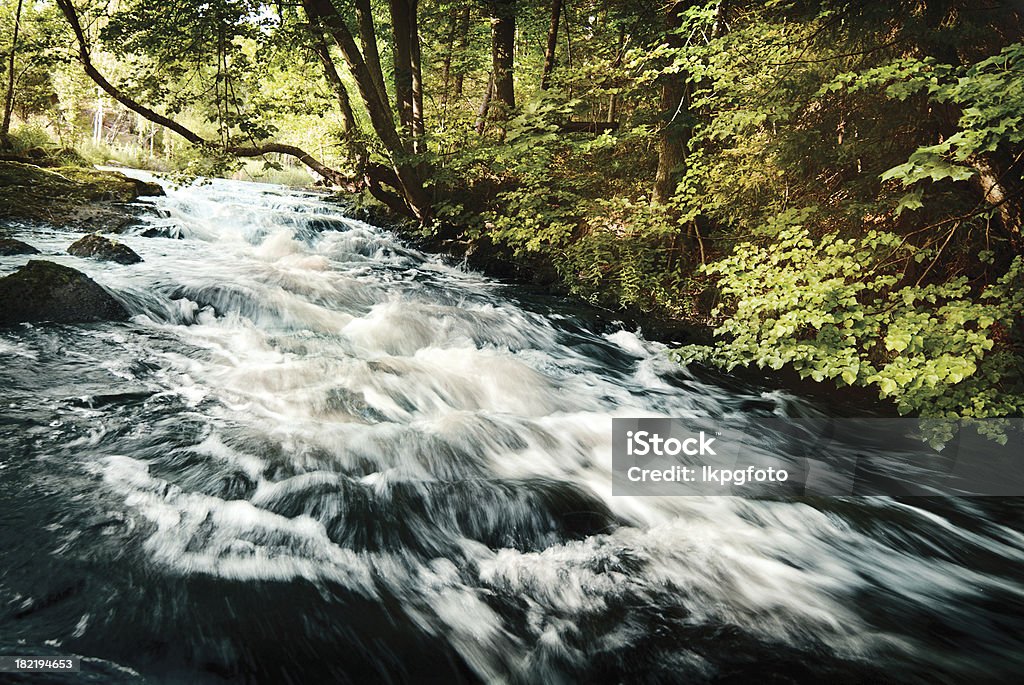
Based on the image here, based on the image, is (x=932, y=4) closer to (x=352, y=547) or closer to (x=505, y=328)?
(x=505, y=328)

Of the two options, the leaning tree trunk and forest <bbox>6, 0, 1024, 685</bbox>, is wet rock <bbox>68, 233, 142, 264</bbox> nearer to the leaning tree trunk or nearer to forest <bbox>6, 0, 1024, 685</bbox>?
forest <bbox>6, 0, 1024, 685</bbox>

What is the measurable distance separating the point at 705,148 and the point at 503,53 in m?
4.75

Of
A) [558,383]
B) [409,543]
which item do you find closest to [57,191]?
[558,383]

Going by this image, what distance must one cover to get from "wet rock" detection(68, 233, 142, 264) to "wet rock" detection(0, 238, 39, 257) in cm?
46

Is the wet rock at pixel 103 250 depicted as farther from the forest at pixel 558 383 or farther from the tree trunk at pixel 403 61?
the tree trunk at pixel 403 61

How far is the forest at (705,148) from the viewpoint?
412cm

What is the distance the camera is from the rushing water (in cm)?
218

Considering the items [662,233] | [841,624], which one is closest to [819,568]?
[841,624]

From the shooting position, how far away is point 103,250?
8.05 m

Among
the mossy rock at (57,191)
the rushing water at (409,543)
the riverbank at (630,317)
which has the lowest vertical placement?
the rushing water at (409,543)

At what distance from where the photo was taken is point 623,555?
297 cm

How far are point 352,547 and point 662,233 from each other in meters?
5.94

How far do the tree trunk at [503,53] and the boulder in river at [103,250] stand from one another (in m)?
6.63

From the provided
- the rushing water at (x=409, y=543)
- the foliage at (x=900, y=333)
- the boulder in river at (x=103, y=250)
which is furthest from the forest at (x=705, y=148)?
the boulder in river at (x=103, y=250)
